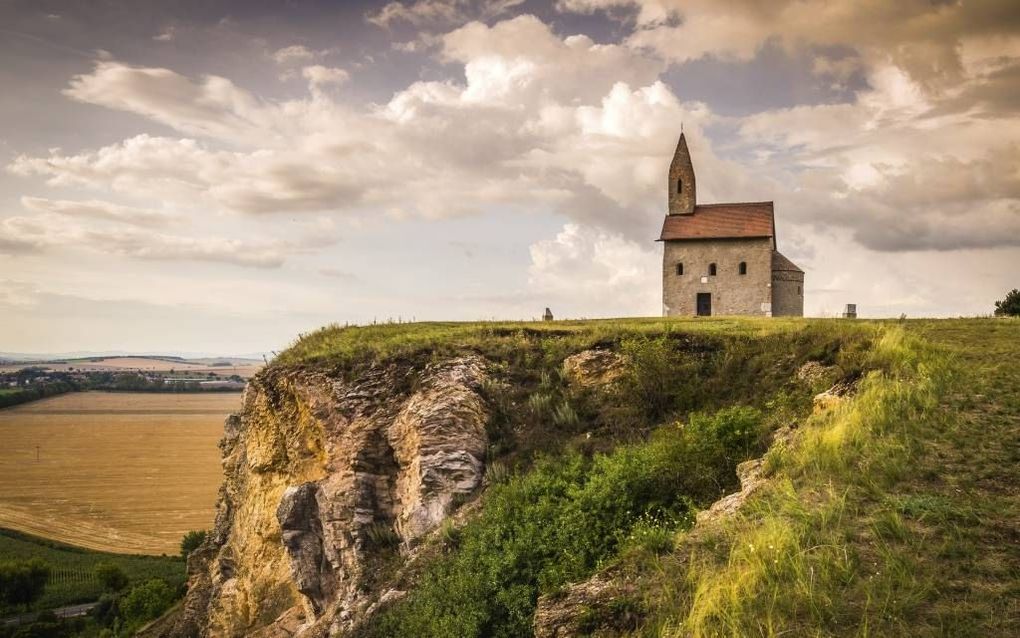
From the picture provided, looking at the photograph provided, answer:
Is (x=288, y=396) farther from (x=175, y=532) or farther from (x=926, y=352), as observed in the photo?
(x=175, y=532)

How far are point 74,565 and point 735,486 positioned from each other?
6616 centimetres

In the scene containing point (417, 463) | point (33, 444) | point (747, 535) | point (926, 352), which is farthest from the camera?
point (33, 444)

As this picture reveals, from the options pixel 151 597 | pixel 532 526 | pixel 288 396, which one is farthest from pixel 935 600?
pixel 151 597

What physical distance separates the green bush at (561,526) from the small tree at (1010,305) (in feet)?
76.8

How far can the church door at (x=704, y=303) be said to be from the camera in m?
37.5

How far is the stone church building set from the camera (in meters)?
36.7

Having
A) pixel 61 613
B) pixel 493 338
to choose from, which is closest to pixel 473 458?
pixel 493 338

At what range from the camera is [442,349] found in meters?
18.9

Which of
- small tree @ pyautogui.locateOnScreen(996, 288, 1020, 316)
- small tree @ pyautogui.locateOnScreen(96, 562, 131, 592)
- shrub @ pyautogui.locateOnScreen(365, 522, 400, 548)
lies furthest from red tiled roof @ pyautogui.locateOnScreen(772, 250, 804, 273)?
small tree @ pyautogui.locateOnScreen(96, 562, 131, 592)

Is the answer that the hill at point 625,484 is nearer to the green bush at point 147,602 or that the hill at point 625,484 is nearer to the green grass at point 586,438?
the green grass at point 586,438

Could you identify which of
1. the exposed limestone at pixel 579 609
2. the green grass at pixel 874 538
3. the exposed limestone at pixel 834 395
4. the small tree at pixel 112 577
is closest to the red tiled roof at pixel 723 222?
the exposed limestone at pixel 834 395

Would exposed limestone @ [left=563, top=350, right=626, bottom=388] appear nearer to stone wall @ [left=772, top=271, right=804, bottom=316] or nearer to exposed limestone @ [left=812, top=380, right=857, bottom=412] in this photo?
exposed limestone @ [left=812, top=380, right=857, bottom=412]

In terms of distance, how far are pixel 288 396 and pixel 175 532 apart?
5365cm

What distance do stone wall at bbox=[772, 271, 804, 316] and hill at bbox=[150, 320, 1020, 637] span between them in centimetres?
1814
